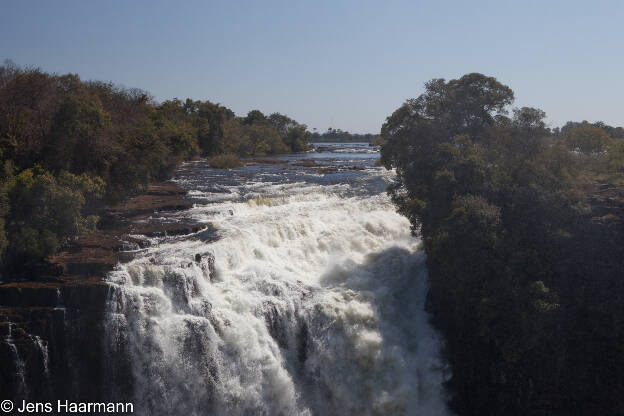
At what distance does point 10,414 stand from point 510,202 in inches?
637

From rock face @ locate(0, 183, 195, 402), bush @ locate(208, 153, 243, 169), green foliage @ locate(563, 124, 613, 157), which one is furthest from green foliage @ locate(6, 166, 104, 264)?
bush @ locate(208, 153, 243, 169)

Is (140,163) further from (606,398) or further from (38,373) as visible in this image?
(606,398)

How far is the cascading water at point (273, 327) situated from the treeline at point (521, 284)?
1299mm

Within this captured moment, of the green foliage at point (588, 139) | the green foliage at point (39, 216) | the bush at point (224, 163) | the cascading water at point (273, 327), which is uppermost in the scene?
the green foliage at point (588, 139)

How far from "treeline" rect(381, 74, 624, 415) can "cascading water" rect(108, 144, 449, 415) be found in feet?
4.26

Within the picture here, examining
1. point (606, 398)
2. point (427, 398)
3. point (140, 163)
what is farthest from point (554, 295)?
point (140, 163)

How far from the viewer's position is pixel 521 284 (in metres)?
14.0

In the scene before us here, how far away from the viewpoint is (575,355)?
14438mm

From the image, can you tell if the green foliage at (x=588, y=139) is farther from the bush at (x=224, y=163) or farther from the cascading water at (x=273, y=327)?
the bush at (x=224, y=163)

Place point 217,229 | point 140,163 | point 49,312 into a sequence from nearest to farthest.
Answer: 1. point 49,312
2. point 217,229
3. point 140,163

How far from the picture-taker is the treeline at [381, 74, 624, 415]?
1374cm

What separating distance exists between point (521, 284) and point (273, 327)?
7.52 m

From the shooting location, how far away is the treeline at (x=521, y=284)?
13.7m

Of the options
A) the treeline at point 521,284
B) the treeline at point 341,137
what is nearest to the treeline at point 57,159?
the treeline at point 521,284
